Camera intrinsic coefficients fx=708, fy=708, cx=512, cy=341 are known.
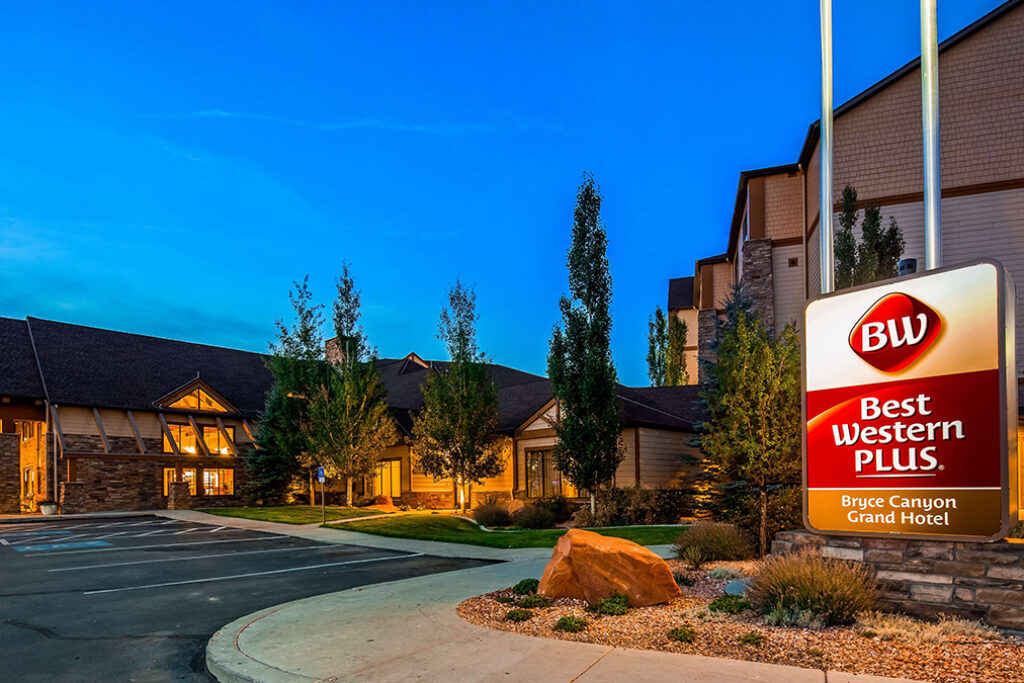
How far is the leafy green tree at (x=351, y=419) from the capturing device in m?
30.8

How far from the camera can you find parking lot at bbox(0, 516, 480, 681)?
7492 millimetres

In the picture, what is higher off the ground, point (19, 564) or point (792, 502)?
point (792, 502)

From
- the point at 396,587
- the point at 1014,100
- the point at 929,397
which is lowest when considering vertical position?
the point at 396,587

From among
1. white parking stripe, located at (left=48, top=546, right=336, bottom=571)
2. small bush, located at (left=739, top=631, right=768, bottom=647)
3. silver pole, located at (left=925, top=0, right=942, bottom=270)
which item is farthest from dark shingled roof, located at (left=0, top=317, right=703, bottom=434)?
small bush, located at (left=739, top=631, right=768, bottom=647)

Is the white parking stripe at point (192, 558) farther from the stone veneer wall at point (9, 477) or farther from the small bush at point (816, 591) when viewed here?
the stone veneer wall at point (9, 477)

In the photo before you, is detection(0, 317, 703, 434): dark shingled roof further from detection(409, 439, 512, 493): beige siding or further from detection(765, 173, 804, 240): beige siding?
detection(765, 173, 804, 240): beige siding

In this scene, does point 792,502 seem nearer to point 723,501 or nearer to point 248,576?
point 723,501

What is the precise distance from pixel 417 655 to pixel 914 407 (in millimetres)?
5566

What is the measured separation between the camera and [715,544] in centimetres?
1223

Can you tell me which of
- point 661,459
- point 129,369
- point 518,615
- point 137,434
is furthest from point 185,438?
point 518,615

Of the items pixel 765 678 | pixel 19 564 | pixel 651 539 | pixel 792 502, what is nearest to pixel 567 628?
pixel 765 678

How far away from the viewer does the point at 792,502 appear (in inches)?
478

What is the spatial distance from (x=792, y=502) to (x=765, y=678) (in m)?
7.02

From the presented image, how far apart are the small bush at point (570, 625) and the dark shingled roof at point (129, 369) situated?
107 feet
